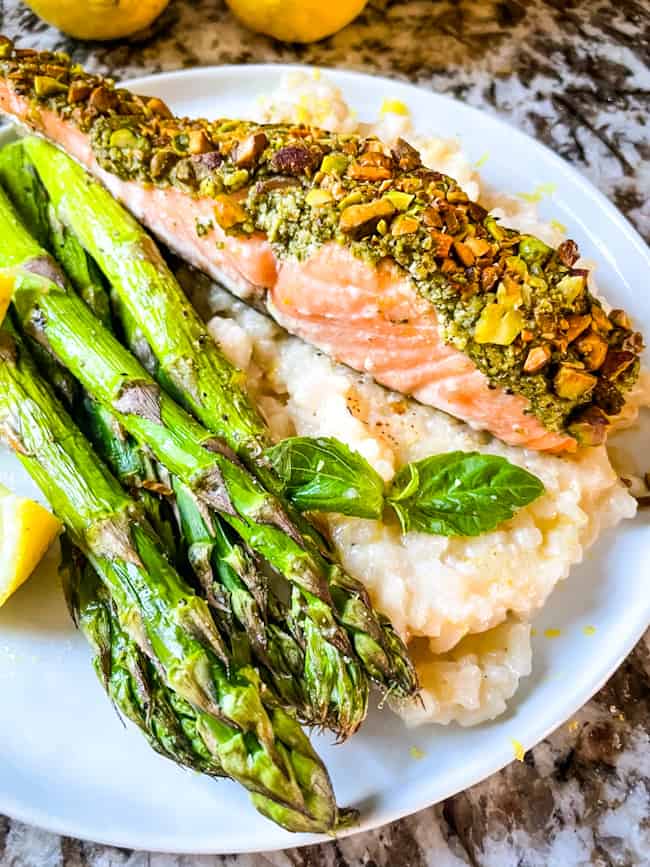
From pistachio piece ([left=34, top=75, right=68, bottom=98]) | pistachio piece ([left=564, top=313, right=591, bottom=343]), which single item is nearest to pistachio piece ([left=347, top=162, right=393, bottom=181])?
pistachio piece ([left=564, top=313, right=591, bottom=343])

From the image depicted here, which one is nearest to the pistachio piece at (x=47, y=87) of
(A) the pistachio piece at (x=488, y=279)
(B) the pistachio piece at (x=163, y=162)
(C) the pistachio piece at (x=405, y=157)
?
(B) the pistachio piece at (x=163, y=162)

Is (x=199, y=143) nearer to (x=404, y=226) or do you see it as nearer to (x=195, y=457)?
(x=404, y=226)

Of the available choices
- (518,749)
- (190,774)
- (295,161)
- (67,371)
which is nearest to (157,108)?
(295,161)

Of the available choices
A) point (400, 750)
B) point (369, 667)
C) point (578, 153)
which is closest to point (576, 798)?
point (400, 750)

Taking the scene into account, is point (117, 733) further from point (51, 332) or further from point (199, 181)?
point (199, 181)

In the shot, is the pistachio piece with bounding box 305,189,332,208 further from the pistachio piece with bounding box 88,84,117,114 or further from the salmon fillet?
the pistachio piece with bounding box 88,84,117,114

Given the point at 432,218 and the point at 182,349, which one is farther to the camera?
the point at 182,349
